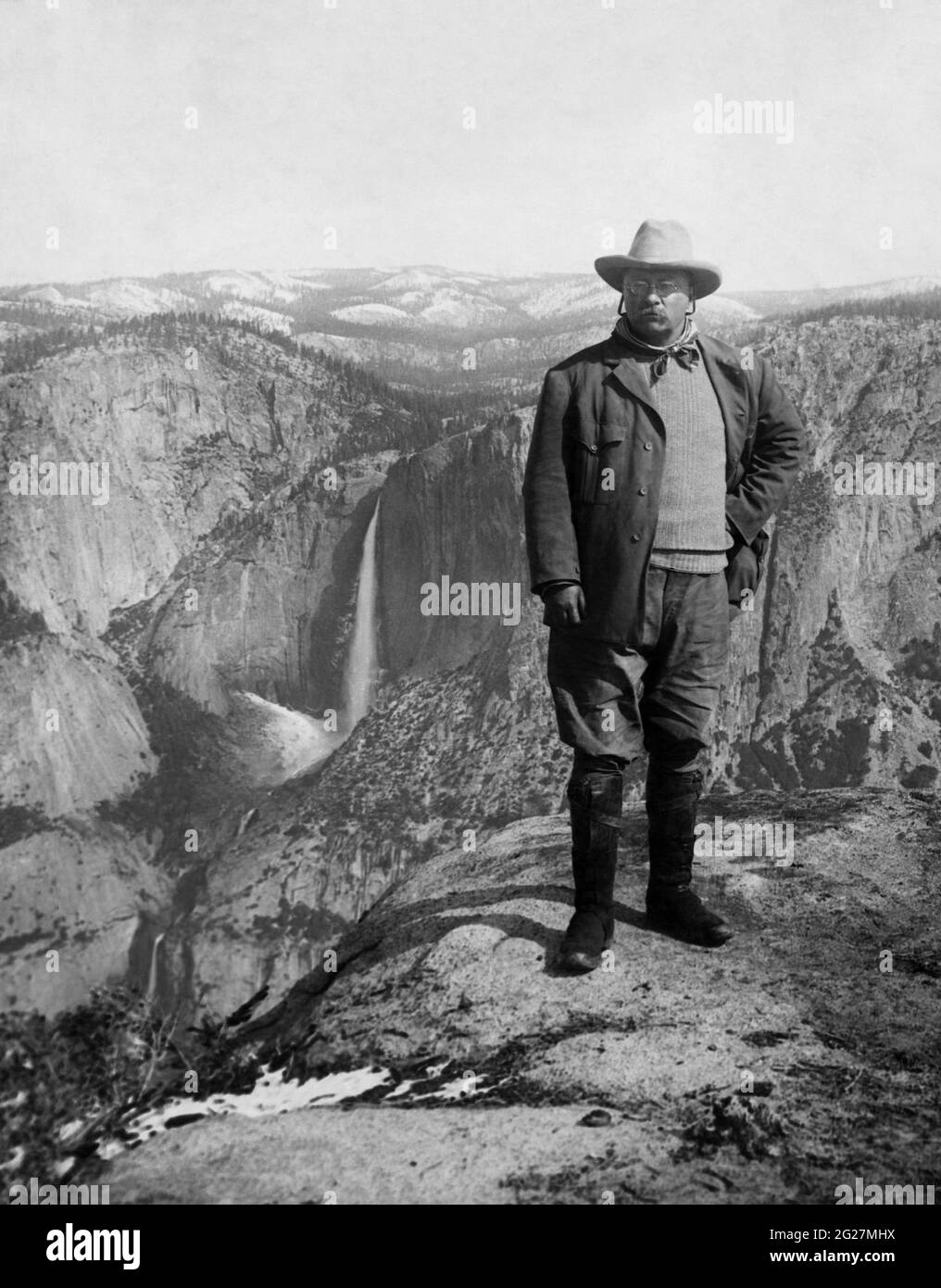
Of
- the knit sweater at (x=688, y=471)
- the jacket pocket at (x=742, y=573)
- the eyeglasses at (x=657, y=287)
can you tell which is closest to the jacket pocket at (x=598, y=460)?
the knit sweater at (x=688, y=471)

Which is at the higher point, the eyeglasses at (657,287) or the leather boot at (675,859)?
the eyeglasses at (657,287)

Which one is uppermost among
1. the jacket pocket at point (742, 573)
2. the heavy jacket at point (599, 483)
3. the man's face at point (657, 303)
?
the man's face at point (657, 303)

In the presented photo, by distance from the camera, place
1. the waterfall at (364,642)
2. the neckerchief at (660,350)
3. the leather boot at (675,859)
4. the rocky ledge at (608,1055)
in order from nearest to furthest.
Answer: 1. the rocky ledge at (608,1055)
2. the neckerchief at (660,350)
3. the leather boot at (675,859)
4. the waterfall at (364,642)

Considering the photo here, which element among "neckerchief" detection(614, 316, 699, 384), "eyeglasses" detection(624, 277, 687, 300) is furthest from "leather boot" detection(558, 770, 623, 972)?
"eyeglasses" detection(624, 277, 687, 300)

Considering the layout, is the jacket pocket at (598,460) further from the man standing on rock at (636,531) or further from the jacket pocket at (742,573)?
the jacket pocket at (742,573)

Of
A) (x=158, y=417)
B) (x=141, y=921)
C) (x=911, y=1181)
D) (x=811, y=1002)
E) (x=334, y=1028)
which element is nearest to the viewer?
(x=911, y=1181)

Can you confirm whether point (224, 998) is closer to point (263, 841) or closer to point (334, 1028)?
point (263, 841)

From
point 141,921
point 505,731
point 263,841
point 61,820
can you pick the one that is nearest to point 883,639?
point 505,731
